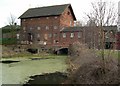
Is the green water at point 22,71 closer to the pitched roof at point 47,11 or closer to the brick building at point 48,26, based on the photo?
the brick building at point 48,26

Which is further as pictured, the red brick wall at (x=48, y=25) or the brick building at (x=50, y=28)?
the red brick wall at (x=48, y=25)

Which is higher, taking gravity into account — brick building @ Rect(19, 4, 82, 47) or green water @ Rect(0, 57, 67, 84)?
brick building @ Rect(19, 4, 82, 47)

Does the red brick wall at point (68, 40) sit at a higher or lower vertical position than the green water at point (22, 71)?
higher

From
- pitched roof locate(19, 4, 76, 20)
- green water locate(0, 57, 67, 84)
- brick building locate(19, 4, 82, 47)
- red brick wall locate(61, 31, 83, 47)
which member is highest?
pitched roof locate(19, 4, 76, 20)

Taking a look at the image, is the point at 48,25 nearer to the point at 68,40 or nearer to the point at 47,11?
the point at 47,11

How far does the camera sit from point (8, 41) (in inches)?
2427

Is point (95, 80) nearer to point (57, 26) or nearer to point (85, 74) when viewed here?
point (85, 74)

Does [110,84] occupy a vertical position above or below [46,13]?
below

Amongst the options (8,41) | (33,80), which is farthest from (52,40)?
(33,80)

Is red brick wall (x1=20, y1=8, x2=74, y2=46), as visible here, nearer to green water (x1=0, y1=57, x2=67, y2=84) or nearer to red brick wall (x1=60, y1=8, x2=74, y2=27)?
red brick wall (x1=60, y1=8, x2=74, y2=27)

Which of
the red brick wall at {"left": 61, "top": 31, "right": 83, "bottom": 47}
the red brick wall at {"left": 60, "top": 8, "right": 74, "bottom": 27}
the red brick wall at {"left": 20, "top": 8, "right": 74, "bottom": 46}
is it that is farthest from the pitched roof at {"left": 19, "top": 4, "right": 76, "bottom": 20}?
the red brick wall at {"left": 61, "top": 31, "right": 83, "bottom": 47}

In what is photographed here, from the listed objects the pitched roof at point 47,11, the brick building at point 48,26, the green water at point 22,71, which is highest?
the pitched roof at point 47,11

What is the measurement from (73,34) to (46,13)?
367 inches

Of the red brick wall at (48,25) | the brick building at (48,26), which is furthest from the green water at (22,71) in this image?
the red brick wall at (48,25)
